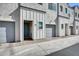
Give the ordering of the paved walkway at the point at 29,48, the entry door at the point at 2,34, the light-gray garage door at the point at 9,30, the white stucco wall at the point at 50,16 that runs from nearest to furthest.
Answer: the paved walkway at the point at 29,48 → the entry door at the point at 2,34 → the light-gray garage door at the point at 9,30 → the white stucco wall at the point at 50,16

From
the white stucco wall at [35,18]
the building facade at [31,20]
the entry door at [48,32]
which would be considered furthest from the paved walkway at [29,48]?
the entry door at [48,32]

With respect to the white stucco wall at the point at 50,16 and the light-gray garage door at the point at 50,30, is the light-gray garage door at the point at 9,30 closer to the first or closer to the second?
the white stucco wall at the point at 50,16

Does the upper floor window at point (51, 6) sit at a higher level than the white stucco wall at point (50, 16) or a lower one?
higher

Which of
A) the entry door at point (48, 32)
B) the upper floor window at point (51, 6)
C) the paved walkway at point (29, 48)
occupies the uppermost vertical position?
the upper floor window at point (51, 6)

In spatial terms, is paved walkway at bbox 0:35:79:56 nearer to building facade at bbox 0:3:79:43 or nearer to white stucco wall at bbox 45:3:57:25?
building facade at bbox 0:3:79:43

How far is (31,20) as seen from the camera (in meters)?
16.3

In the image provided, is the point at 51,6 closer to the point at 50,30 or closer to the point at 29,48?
the point at 50,30

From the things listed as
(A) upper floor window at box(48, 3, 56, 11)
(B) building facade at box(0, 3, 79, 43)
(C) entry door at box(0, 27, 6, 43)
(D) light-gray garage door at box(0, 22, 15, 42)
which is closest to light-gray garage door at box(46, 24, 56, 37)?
(B) building facade at box(0, 3, 79, 43)

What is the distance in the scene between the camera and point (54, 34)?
22938mm

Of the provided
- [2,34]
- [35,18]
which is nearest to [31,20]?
[35,18]

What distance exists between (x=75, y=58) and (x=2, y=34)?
811 centimetres

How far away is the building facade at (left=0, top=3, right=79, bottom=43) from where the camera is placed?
13281 mm

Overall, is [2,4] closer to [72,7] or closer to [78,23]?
[72,7]

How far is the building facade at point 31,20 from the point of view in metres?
13.3
